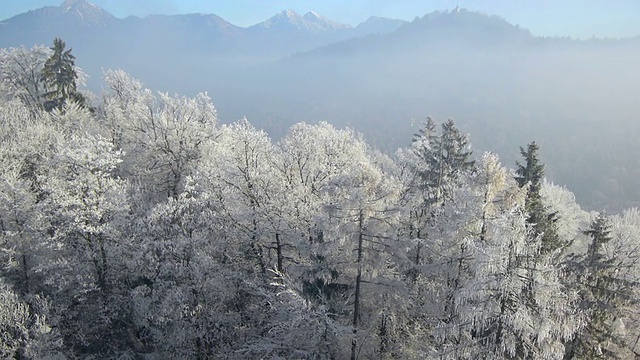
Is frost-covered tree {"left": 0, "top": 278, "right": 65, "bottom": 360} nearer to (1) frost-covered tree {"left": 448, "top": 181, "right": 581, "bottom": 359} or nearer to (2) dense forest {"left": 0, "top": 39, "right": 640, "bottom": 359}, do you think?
(2) dense forest {"left": 0, "top": 39, "right": 640, "bottom": 359}

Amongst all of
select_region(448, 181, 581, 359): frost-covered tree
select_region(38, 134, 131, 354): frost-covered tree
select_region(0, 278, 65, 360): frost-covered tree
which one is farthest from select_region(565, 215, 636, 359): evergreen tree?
select_region(0, 278, 65, 360): frost-covered tree

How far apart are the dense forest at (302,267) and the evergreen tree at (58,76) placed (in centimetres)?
1573

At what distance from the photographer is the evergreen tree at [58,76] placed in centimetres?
4094

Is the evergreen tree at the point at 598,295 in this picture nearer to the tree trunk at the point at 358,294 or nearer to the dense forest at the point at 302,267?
the dense forest at the point at 302,267

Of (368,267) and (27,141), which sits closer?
(368,267)

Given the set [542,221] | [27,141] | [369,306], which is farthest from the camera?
[27,141]

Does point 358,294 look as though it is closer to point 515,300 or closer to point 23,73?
point 515,300

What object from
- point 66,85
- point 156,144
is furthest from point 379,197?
point 66,85

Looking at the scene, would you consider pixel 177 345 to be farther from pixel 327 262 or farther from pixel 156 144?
pixel 156 144

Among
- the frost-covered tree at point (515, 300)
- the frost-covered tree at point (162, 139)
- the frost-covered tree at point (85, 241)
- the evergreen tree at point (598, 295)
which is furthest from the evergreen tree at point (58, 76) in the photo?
the evergreen tree at point (598, 295)

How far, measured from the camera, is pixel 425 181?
89.9 ft

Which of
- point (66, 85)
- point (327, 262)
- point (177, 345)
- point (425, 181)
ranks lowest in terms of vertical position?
point (177, 345)

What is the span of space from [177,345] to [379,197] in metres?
12.0

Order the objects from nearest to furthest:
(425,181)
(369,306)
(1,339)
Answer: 1. (369,306)
2. (1,339)
3. (425,181)
